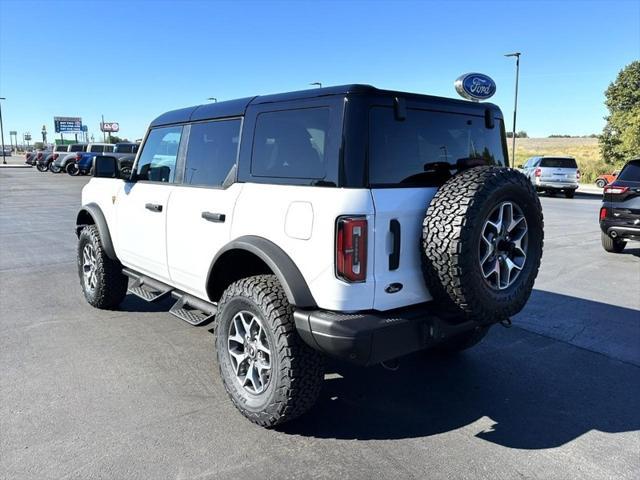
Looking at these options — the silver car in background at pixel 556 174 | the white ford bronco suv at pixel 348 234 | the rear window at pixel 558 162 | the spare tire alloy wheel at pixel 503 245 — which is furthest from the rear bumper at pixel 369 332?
the rear window at pixel 558 162

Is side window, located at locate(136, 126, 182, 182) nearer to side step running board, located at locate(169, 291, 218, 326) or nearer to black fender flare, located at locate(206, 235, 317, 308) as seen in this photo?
side step running board, located at locate(169, 291, 218, 326)

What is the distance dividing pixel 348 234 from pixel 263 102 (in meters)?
1.27

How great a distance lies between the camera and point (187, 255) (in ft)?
12.7

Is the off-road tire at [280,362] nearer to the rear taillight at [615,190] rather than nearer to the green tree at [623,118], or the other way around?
the rear taillight at [615,190]

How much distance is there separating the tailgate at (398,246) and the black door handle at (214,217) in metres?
1.17

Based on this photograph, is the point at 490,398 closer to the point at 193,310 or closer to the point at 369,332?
the point at 369,332

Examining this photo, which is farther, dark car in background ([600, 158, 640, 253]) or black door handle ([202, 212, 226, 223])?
dark car in background ([600, 158, 640, 253])

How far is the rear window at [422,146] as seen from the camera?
113 inches

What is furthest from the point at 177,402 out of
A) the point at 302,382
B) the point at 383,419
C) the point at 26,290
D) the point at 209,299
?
the point at 26,290

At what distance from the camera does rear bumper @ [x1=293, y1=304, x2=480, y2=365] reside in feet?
8.75

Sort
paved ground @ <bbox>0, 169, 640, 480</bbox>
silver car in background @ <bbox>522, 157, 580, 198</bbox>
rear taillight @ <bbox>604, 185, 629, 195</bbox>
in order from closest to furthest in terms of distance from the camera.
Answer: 1. paved ground @ <bbox>0, 169, 640, 480</bbox>
2. rear taillight @ <bbox>604, 185, 629, 195</bbox>
3. silver car in background @ <bbox>522, 157, 580, 198</bbox>

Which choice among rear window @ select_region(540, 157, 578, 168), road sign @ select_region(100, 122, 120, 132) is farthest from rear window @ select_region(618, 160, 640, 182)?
road sign @ select_region(100, 122, 120, 132)

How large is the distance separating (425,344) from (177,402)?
171 cm

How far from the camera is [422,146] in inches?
123
